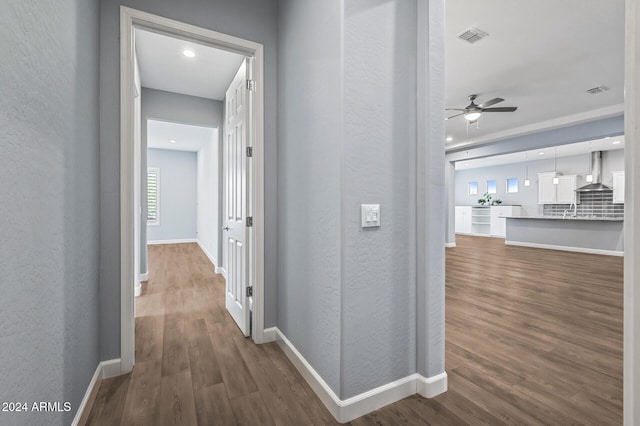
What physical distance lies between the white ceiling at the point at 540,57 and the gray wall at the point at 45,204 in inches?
124

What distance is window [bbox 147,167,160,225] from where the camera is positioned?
8.72m

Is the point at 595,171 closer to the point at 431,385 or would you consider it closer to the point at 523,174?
the point at 523,174

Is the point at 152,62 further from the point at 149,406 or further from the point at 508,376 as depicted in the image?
the point at 508,376

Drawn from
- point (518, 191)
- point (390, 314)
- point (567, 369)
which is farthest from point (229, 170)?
point (518, 191)

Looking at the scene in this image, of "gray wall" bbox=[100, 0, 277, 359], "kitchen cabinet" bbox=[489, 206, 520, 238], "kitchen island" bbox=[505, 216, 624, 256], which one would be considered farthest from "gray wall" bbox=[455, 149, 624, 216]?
"gray wall" bbox=[100, 0, 277, 359]

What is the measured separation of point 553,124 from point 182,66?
692cm

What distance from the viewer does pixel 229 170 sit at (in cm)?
301

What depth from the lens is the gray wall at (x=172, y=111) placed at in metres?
4.27

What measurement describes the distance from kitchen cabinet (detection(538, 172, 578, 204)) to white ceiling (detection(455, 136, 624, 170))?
70cm

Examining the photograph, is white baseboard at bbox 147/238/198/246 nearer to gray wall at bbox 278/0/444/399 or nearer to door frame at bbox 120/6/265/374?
door frame at bbox 120/6/265/374

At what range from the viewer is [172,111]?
4.47 metres

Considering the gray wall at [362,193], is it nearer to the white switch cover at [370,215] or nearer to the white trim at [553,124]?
the white switch cover at [370,215]

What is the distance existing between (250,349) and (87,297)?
1158mm

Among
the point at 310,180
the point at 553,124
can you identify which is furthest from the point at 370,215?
the point at 553,124
